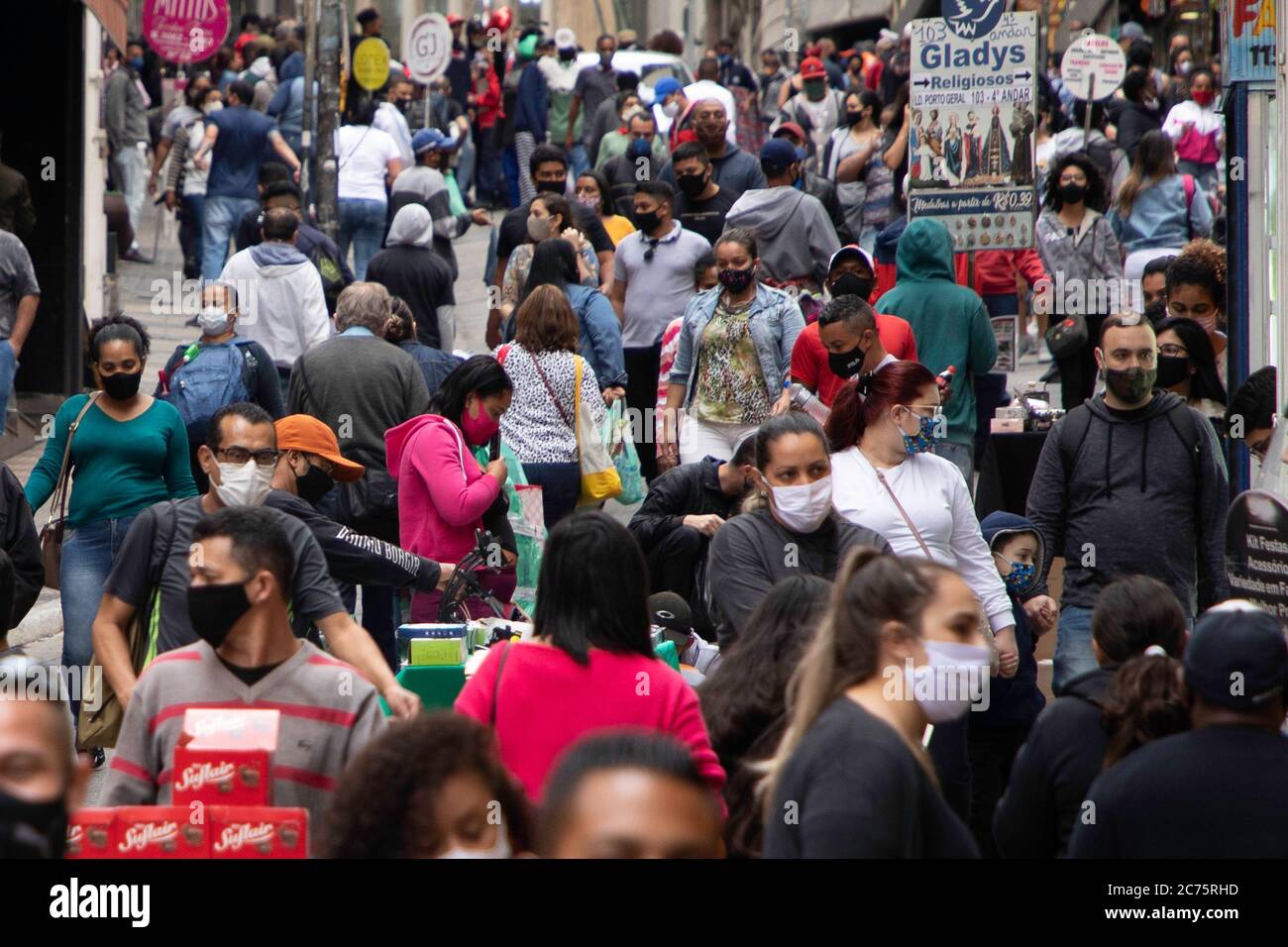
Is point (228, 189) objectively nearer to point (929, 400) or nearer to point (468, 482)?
point (468, 482)

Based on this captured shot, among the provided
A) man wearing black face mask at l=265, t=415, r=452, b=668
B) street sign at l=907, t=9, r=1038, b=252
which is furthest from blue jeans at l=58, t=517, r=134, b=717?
street sign at l=907, t=9, r=1038, b=252

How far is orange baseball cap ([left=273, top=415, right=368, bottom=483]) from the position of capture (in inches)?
298

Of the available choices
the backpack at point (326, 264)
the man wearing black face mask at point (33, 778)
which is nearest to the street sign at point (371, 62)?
the backpack at point (326, 264)

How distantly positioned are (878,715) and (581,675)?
1.19m

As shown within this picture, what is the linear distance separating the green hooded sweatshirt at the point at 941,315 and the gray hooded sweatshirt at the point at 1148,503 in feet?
7.82

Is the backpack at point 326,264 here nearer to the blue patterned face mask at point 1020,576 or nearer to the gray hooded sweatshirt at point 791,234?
the gray hooded sweatshirt at point 791,234

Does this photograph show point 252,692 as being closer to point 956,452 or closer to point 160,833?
point 160,833

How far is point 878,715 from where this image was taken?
3977 millimetres

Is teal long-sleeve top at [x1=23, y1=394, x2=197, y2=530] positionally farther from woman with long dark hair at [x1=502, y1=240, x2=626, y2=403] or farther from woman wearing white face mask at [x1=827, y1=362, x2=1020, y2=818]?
woman with long dark hair at [x1=502, y1=240, x2=626, y2=403]
